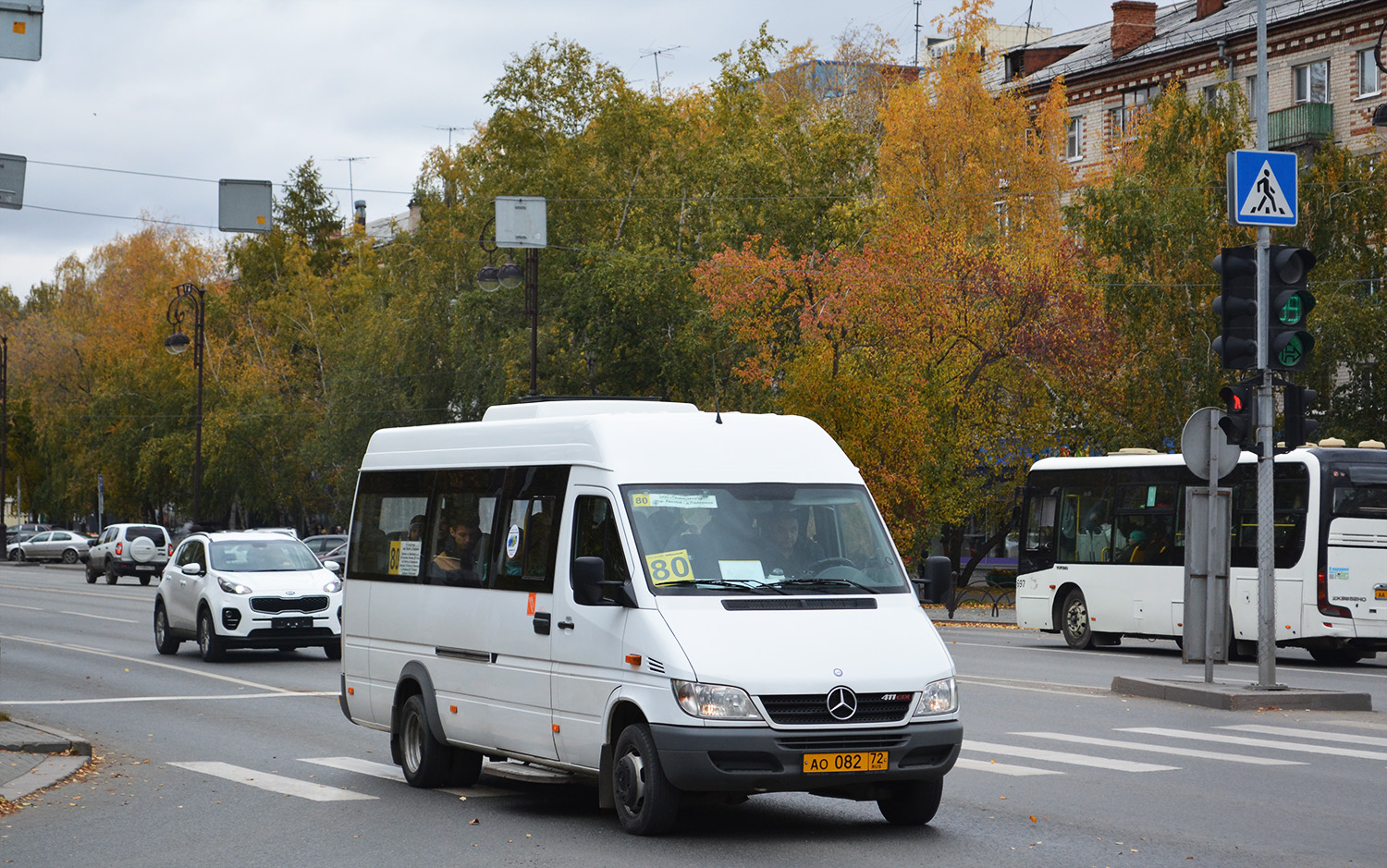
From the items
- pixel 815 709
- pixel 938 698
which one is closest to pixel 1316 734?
pixel 938 698

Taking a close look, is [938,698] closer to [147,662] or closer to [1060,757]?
[1060,757]

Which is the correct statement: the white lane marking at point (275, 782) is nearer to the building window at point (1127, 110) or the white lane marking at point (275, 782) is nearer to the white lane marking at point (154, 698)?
the white lane marking at point (154, 698)

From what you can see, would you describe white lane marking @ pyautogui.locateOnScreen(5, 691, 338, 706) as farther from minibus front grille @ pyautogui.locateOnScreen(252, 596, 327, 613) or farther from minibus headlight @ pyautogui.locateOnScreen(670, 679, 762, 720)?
minibus headlight @ pyautogui.locateOnScreen(670, 679, 762, 720)

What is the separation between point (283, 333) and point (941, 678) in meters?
70.6

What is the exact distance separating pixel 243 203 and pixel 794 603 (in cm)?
1626

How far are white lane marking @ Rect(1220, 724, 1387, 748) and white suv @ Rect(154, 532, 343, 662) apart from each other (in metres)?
11.8

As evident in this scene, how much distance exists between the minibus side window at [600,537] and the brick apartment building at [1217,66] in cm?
3739

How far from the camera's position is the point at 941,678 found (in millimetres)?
9367

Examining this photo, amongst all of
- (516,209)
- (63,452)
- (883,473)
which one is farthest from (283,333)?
(883,473)

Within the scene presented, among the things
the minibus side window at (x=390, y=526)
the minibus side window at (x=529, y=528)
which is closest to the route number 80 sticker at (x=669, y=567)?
the minibus side window at (x=529, y=528)

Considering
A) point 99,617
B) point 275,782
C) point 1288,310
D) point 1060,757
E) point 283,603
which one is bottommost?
point 99,617

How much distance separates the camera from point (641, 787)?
9.34 m

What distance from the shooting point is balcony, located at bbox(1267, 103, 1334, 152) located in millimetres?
52062

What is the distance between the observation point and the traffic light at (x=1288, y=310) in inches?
679
